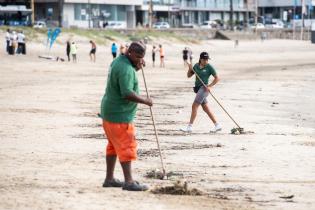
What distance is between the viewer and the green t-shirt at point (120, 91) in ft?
32.0

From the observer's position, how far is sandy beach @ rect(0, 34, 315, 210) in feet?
31.7

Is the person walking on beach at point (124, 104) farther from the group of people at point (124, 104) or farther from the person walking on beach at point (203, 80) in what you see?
the person walking on beach at point (203, 80)

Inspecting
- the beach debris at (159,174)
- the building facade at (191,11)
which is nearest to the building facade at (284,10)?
the building facade at (191,11)

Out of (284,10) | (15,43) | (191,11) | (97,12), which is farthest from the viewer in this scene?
(284,10)

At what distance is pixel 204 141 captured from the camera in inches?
599

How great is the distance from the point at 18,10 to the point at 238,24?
44440 millimetres

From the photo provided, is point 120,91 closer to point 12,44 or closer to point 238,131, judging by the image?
point 238,131

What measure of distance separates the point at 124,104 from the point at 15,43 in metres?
37.9

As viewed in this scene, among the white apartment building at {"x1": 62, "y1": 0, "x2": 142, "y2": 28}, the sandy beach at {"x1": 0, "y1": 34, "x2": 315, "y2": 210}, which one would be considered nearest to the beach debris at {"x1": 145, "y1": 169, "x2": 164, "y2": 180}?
the sandy beach at {"x1": 0, "y1": 34, "x2": 315, "y2": 210}

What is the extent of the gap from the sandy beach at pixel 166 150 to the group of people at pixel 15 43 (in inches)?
615

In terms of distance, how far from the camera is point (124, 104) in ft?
32.6

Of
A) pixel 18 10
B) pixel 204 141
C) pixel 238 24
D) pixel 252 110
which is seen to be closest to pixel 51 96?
pixel 252 110

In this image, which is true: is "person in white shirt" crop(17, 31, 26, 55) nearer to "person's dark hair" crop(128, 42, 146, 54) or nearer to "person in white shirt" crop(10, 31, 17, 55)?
"person in white shirt" crop(10, 31, 17, 55)

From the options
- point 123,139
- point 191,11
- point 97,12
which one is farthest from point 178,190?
point 191,11
